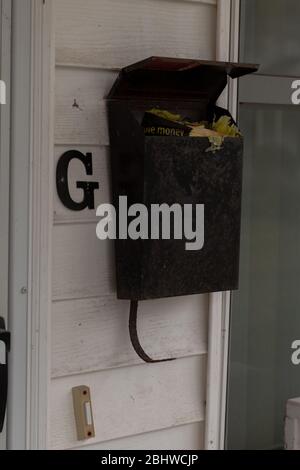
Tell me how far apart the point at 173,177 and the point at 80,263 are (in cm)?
37

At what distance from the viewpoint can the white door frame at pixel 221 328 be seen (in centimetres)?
257

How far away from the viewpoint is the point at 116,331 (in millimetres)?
2459

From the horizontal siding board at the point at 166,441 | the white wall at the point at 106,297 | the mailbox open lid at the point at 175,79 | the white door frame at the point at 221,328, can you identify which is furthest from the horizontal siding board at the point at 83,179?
the horizontal siding board at the point at 166,441

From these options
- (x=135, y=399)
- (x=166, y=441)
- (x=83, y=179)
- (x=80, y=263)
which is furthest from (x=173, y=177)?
(x=166, y=441)

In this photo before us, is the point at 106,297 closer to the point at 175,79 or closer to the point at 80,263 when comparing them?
the point at 80,263

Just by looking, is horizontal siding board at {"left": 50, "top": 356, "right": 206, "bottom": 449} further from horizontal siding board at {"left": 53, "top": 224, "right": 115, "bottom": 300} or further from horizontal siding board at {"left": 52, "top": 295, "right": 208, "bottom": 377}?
horizontal siding board at {"left": 53, "top": 224, "right": 115, "bottom": 300}

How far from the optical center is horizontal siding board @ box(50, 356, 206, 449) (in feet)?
7.84

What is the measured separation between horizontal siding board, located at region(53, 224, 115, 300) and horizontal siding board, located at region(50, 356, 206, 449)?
254mm

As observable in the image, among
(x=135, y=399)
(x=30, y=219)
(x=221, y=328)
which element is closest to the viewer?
(x=30, y=219)

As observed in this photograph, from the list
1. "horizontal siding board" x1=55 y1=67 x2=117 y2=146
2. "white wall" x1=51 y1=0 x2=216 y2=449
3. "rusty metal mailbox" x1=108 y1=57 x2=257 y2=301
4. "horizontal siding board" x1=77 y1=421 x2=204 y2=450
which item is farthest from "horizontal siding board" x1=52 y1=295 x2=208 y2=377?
"horizontal siding board" x1=55 y1=67 x2=117 y2=146

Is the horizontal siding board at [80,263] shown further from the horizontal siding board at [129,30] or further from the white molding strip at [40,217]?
the horizontal siding board at [129,30]

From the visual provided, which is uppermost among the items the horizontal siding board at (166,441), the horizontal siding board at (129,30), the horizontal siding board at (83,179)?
the horizontal siding board at (129,30)

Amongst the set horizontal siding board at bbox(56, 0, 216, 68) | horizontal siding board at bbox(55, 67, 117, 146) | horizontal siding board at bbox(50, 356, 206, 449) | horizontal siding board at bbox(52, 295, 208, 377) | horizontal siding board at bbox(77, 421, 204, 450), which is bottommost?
A: horizontal siding board at bbox(77, 421, 204, 450)

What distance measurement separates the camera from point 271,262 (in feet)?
9.21
